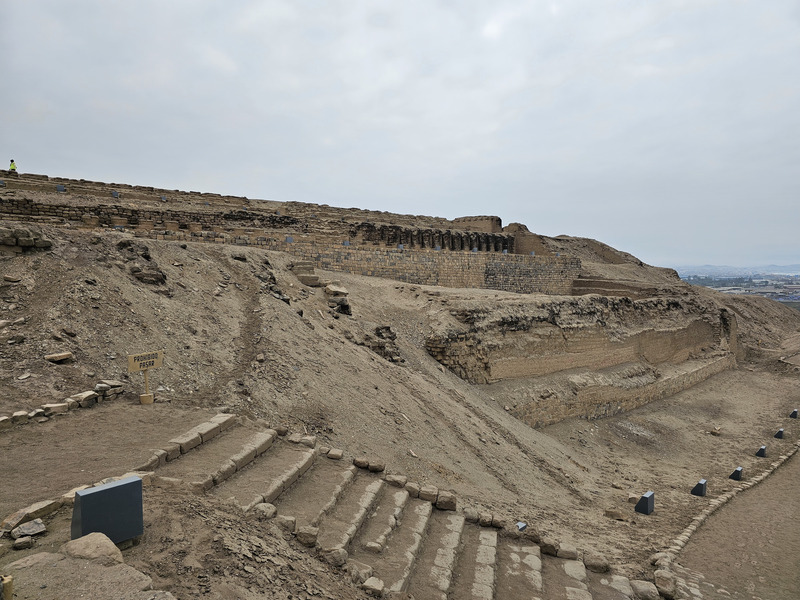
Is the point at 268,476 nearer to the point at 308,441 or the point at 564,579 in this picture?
the point at 308,441

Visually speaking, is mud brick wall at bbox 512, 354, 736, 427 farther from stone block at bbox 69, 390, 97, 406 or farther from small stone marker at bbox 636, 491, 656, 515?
stone block at bbox 69, 390, 97, 406

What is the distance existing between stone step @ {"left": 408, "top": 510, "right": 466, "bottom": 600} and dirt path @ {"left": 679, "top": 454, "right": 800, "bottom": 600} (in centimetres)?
394

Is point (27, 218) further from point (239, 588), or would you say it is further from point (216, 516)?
point (239, 588)

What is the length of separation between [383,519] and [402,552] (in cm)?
46

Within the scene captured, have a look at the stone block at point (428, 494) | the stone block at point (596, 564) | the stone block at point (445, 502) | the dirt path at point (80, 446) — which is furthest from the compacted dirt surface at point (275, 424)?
the stone block at point (428, 494)

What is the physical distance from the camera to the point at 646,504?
8812 millimetres

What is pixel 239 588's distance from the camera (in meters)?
3.08

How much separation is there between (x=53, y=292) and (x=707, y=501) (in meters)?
12.6

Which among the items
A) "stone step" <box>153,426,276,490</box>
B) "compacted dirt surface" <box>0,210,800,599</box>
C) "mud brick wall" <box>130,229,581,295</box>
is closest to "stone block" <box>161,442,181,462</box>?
"stone step" <box>153,426,276,490</box>

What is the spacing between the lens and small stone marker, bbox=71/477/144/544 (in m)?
3.07

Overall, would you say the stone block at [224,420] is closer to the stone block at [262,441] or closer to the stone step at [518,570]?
the stone block at [262,441]

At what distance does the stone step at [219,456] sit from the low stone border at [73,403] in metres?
1.61

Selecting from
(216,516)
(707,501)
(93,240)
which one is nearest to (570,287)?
(707,501)

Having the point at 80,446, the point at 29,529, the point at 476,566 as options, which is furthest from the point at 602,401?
the point at 29,529
